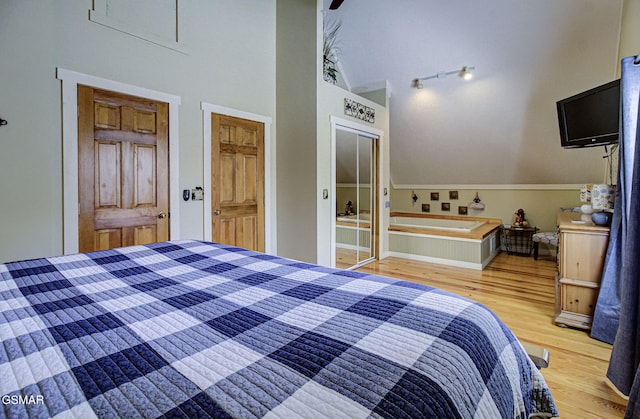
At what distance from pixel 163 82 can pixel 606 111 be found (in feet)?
12.3

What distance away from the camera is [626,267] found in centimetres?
164

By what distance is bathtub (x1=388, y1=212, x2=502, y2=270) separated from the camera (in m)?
4.37

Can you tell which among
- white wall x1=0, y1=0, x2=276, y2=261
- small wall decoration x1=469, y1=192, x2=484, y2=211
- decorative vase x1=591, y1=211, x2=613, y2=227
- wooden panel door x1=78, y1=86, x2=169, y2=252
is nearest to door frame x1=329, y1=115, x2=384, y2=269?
white wall x1=0, y1=0, x2=276, y2=261

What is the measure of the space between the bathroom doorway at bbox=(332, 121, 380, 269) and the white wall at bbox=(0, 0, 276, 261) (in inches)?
65.0

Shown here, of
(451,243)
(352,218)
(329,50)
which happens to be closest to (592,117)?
(451,243)

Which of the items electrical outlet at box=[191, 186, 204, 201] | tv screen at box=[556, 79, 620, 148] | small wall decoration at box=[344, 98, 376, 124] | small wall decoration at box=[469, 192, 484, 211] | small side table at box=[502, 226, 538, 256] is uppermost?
small wall decoration at box=[344, 98, 376, 124]

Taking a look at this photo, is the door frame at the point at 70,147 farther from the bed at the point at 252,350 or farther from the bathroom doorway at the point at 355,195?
the bathroom doorway at the point at 355,195

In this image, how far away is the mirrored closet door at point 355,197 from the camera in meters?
4.24

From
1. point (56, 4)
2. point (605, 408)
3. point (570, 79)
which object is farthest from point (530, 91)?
point (56, 4)

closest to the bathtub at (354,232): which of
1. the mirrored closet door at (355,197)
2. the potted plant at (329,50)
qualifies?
the mirrored closet door at (355,197)

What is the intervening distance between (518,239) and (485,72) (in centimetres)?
287

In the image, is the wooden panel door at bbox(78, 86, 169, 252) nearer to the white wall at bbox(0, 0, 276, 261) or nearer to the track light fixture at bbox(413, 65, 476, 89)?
the white wall at bbox(0, 0, 276, 261)

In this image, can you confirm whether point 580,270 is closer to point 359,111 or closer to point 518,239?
point 359,111

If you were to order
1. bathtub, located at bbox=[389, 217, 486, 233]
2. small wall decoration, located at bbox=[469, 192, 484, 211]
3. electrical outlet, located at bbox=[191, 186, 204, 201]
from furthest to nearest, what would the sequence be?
small wall decoration, located at bbox=[469, 192, 484, 211] → bathtub, located at bbox=[389, 217, 486, 233] → electrical outlet, located at bbox=[191, 186, 204, 201]
